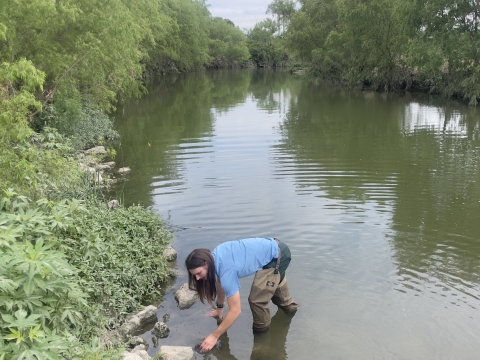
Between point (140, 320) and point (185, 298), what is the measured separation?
2.36 feet

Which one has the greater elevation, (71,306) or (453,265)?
(71,306)

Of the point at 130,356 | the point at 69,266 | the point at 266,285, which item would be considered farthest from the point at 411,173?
the point at 69,266

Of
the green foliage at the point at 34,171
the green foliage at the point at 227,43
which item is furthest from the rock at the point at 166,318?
the green foliage at the point at 227,43

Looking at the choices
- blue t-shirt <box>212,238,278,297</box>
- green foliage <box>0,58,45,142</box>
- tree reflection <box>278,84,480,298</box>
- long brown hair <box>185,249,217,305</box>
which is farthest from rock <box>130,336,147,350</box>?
tree reflection <box>278,84,480,298</box>

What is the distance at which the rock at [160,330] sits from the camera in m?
5.03

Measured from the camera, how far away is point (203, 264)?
410 cm

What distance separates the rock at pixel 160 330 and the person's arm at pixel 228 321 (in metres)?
0.56

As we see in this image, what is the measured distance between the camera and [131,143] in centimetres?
1661

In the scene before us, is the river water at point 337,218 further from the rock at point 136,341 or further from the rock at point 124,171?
the rock at point 124,171

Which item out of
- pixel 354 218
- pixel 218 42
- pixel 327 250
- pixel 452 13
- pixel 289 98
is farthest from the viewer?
pixel 218 42

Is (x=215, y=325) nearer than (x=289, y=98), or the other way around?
(x=215, y=325)

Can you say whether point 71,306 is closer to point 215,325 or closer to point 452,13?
point 215,325

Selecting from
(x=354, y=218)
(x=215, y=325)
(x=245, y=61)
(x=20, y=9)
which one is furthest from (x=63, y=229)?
(x=245, y=61)

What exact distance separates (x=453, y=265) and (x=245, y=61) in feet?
289
